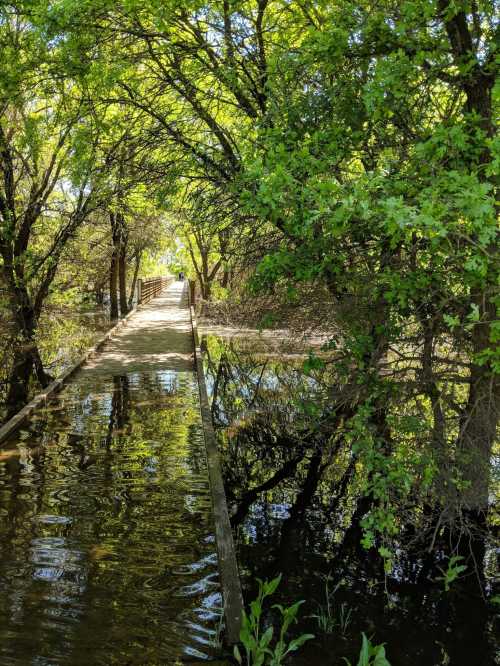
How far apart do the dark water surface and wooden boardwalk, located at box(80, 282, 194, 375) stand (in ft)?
16.5

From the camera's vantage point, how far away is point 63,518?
6227 millimetres

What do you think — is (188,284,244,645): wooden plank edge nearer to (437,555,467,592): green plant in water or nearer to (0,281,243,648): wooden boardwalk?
(0,281,243,648): wooden boardwalk

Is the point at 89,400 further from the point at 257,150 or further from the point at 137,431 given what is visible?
the point at 257,150

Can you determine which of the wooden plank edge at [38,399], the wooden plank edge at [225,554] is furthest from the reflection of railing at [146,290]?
the wooden plank edge at [225,554]

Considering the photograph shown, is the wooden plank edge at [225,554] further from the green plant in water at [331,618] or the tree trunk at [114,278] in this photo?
the tree trunk at [114,278]

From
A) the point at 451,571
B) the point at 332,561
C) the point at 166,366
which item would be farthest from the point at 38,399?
the point at 451,571

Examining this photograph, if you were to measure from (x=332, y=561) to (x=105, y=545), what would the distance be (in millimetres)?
2025

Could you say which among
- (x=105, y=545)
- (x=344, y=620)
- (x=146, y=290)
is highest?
(x=146, y=290)

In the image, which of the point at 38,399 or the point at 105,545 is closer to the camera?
the point at 105,545

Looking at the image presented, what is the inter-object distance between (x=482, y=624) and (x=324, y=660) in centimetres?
150

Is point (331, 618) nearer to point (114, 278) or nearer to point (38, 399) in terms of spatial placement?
point (38, 399)

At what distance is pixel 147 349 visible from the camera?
1817 centimetres

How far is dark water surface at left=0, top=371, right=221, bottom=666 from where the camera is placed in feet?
14.0

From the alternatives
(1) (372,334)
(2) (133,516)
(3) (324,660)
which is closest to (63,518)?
(2) (133,516)
